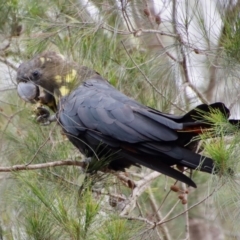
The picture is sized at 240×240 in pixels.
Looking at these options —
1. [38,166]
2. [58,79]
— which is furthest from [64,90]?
[38,166]

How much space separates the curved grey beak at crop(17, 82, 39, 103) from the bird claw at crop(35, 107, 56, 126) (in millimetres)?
106

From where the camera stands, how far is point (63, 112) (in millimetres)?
2477

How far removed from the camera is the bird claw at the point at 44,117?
8.14ft

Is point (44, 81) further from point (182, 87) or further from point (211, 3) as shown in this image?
point (211, 3)

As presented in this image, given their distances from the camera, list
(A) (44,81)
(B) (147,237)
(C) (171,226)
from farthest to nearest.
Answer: (C) (171,226) < (A) (44,81) < (B) (147,237)

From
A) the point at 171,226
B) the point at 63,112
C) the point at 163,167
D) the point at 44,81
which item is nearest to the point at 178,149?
the point at 163,167

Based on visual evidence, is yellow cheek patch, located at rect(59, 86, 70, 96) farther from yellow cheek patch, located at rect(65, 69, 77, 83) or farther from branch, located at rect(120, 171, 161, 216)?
branch, located at rect(120, 171, 161, 216)

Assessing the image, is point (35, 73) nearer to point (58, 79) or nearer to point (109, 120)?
point (58, 79)

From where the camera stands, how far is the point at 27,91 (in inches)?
103

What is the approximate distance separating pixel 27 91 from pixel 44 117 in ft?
0.58

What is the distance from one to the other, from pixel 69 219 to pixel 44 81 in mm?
1187

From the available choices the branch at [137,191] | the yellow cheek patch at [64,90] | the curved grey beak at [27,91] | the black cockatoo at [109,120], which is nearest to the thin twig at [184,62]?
the black cockatoo at [109,120]

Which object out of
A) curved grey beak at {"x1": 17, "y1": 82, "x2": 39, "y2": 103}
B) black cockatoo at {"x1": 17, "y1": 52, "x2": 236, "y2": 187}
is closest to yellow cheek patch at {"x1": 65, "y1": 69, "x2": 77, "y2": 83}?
black cockatoo at {"x1": 17, "y1": 52, "x2": 236, "y2": 187}

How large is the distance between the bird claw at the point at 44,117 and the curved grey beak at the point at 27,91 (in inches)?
4.2
